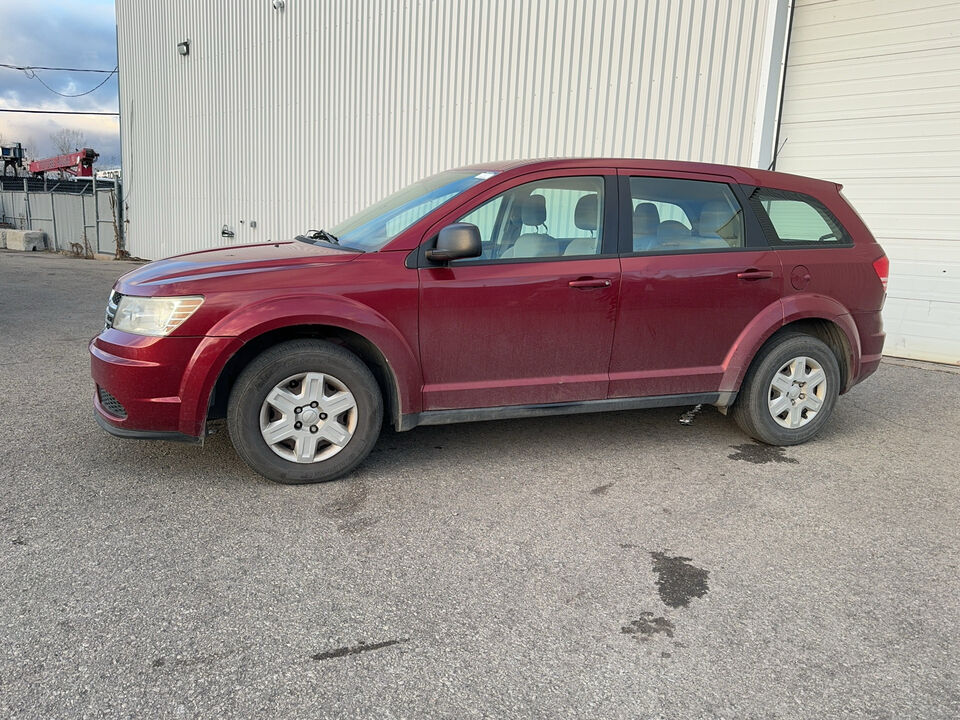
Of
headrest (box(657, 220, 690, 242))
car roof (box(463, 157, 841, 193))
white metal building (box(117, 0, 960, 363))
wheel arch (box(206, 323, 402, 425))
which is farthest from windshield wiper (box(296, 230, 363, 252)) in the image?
white metal building (box(117, 0, 960, 363))

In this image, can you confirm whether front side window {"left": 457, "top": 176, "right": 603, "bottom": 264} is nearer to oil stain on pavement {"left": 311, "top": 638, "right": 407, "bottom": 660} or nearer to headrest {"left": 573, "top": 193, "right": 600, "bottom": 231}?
headrest {"left": 573, "top": 193, "right": 600, "bottom": 231}

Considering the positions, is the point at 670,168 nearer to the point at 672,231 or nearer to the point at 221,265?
the point at 672,231

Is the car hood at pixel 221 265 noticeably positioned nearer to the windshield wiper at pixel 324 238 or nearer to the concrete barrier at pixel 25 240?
the windshield wiper at pixel 324 238

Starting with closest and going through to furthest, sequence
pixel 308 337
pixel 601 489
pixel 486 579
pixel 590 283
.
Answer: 1. pixel 486 579
2. pixel 308 337
3. pixel 601 489
4. pixel 590 283

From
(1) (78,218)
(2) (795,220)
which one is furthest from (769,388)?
(1) (78,218)

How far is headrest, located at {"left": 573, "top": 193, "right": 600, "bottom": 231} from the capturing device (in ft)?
14.6

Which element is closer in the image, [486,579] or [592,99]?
[486,579]

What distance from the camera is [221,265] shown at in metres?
3.94

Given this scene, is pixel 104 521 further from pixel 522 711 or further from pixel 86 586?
pixel 522 711

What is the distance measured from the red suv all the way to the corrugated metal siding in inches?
162

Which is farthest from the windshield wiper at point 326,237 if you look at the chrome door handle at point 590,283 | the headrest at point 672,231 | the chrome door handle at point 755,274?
the chrome door handle at point 755,274

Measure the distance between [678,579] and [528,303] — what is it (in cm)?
169

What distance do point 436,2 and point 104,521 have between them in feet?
32.5

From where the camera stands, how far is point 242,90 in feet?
50.2
